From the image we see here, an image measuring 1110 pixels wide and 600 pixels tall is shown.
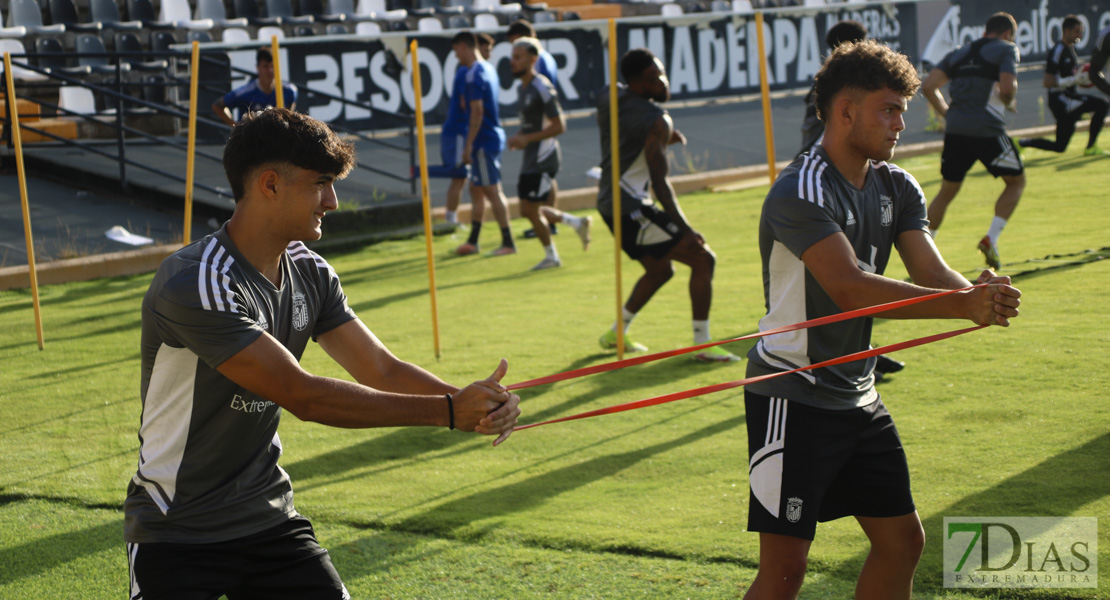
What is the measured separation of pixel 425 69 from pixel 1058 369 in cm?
1371

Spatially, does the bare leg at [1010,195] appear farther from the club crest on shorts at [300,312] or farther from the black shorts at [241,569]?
the black shorts at [241,569]

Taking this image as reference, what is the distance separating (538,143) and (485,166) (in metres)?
0.81

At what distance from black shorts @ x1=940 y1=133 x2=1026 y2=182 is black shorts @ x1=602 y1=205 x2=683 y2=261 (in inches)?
125

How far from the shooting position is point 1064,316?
7629 mm

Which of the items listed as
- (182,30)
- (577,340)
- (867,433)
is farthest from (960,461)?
(182,30)

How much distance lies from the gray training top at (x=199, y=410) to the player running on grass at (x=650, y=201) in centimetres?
459

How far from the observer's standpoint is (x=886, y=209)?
11.1 ft

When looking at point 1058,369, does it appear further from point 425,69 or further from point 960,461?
point 425,69

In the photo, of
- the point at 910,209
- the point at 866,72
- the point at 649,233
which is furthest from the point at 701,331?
the point at 866,72

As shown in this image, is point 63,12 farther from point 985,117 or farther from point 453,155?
point 985,117

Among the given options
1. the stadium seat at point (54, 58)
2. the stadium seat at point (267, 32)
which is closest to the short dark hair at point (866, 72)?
the stadium seat at point (54, 58)

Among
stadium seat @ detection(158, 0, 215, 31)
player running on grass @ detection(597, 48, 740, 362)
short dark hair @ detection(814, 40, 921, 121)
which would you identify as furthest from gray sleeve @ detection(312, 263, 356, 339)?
stadium seat @ detection(158, 0, 215, 31)

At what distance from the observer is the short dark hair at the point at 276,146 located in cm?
286

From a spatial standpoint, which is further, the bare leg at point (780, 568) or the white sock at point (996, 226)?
the white sock at point (996, 226)
